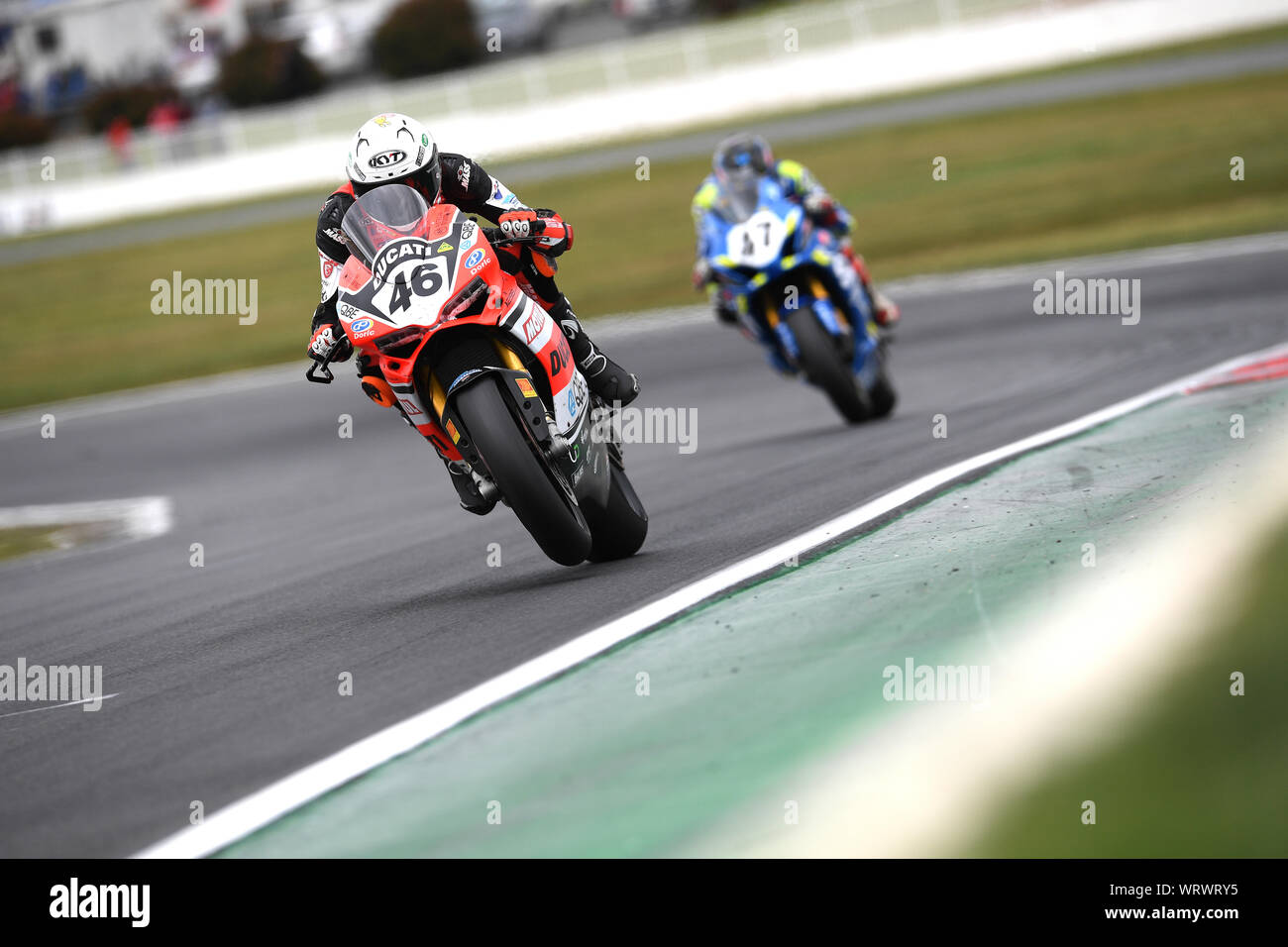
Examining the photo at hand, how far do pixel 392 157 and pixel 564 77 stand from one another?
30893 mm

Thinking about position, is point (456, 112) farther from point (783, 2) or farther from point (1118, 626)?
point (1118, 626)

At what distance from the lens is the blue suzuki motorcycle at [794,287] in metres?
10.9

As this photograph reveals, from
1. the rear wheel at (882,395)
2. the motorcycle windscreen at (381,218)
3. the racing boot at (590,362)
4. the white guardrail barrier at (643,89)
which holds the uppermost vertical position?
the white guardrail barrier at (643,89)

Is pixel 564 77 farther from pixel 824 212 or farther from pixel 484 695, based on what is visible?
pixel 484 695

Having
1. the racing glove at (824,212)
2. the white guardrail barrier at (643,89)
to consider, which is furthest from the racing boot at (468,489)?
the white guardrail barrier at (643,89)

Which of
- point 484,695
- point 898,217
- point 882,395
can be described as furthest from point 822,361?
point 898,217

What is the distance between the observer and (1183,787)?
364 cm

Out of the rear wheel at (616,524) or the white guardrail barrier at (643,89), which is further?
the white guardrail barrier at (643,89)

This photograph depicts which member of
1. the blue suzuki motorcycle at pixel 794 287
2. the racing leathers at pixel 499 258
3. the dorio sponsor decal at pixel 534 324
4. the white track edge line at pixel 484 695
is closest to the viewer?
the white track edge line at pixel 484 695

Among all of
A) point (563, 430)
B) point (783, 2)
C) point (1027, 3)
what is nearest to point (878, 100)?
point (1027, 3)

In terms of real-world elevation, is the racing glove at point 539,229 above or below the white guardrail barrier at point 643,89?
below

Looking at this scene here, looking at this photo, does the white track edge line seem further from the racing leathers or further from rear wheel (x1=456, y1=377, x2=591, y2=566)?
the racing leathers

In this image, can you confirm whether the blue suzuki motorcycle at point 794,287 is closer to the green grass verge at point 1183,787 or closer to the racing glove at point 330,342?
the racing glove at point 330,342

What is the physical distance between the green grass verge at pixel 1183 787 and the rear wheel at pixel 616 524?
3.11 meters
